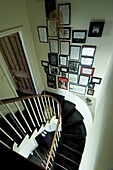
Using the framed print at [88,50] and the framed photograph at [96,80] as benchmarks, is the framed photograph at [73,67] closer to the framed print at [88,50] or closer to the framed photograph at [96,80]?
the framed print at [88,50]

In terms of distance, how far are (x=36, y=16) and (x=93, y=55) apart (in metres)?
1.70

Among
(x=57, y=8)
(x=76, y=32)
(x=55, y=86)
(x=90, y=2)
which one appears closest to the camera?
(x=90, y=2)

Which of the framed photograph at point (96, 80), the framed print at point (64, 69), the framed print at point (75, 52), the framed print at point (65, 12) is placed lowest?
the framed photograph at point (96, 80)

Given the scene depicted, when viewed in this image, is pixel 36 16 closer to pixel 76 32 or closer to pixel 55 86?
pixel 76 32

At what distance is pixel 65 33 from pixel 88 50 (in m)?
0.70

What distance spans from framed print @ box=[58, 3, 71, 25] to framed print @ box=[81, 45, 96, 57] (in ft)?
2.28

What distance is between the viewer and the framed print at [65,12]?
2.49 m

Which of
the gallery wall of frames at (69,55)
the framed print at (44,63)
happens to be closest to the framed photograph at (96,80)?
the gallery wall of frames at (69,55)

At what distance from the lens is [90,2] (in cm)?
229

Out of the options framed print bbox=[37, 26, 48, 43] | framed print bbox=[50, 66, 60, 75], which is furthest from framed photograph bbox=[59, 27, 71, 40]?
framed print bbox=[50, 66, 60, 75]

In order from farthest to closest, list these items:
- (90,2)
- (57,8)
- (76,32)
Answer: (76,32) → (57,8) → (90,2)

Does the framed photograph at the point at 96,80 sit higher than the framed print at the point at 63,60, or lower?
lower

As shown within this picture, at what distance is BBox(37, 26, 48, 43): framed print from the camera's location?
299cm

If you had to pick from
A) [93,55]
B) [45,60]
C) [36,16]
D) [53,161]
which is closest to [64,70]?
Answer: [45,60]
